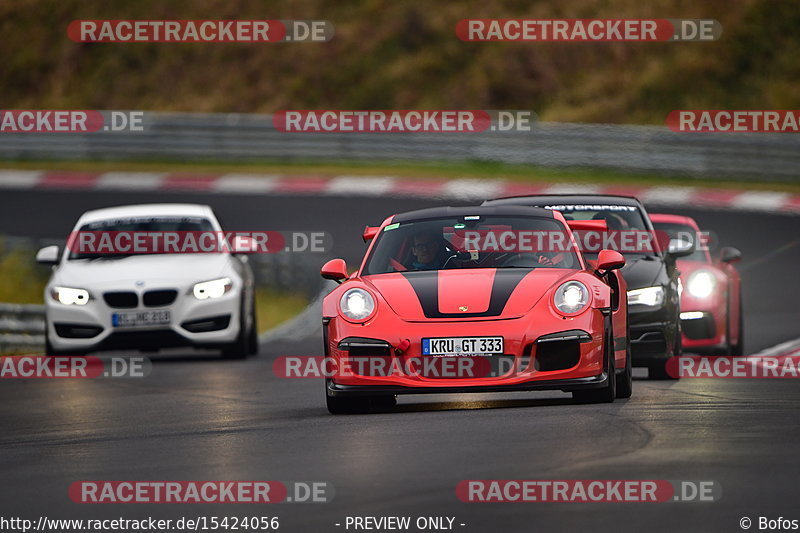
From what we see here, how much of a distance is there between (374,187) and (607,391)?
19.1 meters

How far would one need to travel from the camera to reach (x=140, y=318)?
1577cm

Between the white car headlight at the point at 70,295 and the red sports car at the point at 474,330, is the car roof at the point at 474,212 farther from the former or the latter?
the white car headlight at the point at 70,295

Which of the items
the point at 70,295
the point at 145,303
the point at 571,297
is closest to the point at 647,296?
the point at 571,297

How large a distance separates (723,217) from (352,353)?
53.4 ft

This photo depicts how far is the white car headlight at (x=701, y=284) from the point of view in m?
14.4

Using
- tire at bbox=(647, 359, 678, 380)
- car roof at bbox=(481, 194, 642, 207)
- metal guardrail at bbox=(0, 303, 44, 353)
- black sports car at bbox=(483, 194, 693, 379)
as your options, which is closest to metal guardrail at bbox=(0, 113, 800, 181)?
metal guardrail at bbox=(0, 303, 44, 353)

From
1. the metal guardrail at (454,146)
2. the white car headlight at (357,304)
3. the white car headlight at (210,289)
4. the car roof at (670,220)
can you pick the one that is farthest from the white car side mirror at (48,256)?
the metal guardrail at (454,146)

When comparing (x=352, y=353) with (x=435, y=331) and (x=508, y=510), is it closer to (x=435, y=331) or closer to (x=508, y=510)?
(x=435, y=331)

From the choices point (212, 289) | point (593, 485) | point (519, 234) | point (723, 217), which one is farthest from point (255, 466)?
point (723, 217)

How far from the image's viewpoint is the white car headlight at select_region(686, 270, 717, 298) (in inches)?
567

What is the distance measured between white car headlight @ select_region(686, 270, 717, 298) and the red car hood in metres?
3.97

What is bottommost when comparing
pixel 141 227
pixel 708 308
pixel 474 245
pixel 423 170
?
pixel 708 308

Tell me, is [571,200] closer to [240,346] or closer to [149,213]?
[240,346]

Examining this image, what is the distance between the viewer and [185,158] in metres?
33.1
